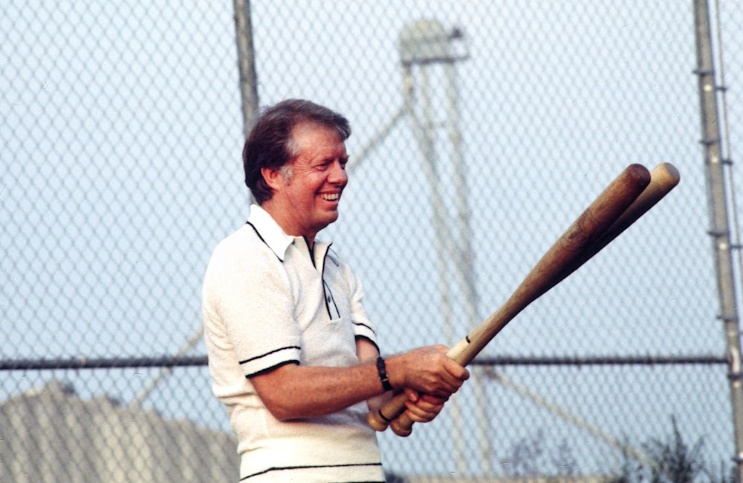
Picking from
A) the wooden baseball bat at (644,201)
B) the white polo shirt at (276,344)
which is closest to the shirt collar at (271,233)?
the white polo shirt at (276,344)

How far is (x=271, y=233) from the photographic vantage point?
280 cm

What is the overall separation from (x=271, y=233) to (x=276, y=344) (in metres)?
0.32

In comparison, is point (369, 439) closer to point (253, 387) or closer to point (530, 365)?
point (253, 387)

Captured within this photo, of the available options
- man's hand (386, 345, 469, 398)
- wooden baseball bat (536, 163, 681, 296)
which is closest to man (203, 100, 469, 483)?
man's hand (386, 345, 469, 398)

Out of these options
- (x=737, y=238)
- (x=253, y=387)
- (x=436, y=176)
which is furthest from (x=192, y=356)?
(x=737, y=238)

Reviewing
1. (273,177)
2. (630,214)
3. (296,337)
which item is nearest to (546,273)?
(630,214)

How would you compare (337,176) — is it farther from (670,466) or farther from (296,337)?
(670,466)

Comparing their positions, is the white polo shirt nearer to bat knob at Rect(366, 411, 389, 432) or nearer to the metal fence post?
bat knob at Rect(366, 411, 389, 432)

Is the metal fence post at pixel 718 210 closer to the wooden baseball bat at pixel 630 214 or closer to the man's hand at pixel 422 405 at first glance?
the wooden baseball bat at pixel 630 214

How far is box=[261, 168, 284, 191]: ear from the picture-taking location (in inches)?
114

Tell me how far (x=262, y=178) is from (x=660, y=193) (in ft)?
3.12

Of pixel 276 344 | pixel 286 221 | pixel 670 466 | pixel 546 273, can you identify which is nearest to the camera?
pixel 276 344

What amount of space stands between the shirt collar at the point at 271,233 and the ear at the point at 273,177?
6cm

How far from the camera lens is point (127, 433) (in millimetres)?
4238
